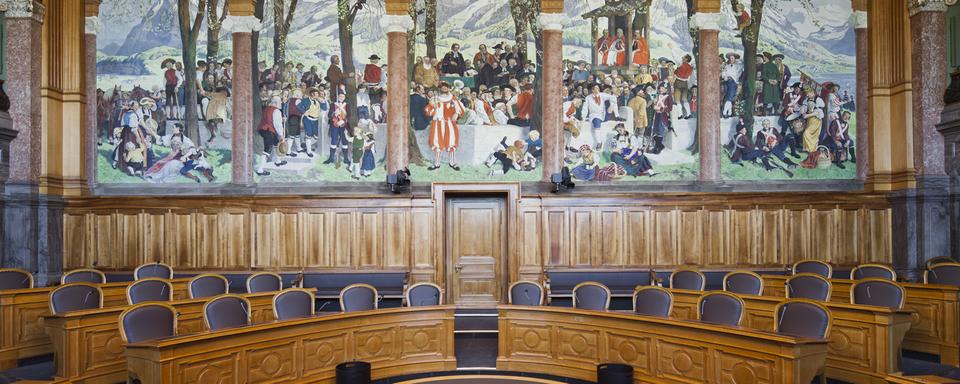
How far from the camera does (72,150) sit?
12320 mm

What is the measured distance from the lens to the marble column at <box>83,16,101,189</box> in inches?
492

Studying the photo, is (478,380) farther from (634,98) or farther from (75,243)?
(75,243)

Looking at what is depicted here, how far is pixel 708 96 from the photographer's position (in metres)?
12.5

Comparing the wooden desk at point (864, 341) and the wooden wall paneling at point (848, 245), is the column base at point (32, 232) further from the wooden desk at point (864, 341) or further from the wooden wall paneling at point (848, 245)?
the wooden wall paneling at point (848, 245)

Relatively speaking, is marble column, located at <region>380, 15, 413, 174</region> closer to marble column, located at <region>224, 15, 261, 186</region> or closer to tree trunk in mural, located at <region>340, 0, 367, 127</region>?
tree trunk in mural, located at <region>340, 0, 367, 127</region>

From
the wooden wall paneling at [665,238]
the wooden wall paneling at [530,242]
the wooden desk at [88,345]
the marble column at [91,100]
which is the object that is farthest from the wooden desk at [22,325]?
the wooden wall paneling at [665,238]

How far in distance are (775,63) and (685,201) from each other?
3.39m

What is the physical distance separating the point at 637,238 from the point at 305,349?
22.5 ft

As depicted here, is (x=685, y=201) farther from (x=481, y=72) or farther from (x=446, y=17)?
(x=446, y=17)

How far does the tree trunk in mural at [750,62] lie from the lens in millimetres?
12578

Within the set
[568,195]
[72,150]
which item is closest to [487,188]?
[568,195]

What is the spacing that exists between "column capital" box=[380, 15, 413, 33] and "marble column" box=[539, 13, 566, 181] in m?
2.59

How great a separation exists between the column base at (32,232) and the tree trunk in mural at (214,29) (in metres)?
3.85

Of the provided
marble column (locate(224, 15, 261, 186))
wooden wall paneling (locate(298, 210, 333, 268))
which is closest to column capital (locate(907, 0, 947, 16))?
wooden wall paneling (locate(298, 210, 333, 268))
